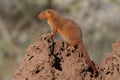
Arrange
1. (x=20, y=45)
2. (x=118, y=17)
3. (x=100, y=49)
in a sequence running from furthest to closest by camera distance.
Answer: (x=118, y=17)
(x=20, y=45)
(x=100, y=49)

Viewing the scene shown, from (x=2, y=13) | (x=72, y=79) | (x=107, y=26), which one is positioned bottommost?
(x=72, y=79)

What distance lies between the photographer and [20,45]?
60.4ft

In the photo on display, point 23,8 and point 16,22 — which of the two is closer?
point 23,8

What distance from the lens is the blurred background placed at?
57.2 feet

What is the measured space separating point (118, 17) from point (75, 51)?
13524mm

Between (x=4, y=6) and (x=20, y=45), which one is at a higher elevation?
(x=4, y=6)

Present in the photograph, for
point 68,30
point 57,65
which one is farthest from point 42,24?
point 57,65

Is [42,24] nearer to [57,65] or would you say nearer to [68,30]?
[68,30]

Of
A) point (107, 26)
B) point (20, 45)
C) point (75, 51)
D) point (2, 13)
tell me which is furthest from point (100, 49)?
point (75, 51)

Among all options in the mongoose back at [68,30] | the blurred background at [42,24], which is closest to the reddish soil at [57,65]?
the mongoose back at [68,30]

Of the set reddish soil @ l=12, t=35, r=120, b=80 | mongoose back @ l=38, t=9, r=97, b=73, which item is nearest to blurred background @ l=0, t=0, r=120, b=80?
mongoose back @ l=38, t=9, r=97, b=73

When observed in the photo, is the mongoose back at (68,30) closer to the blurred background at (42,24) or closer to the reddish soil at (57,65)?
the reddish soil at (57,65)

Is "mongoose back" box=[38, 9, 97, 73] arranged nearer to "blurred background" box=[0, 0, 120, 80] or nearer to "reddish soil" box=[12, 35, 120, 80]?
"reddish soil" box=[12, 35, 120, 80]

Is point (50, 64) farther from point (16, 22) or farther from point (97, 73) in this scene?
point (16, 22)
